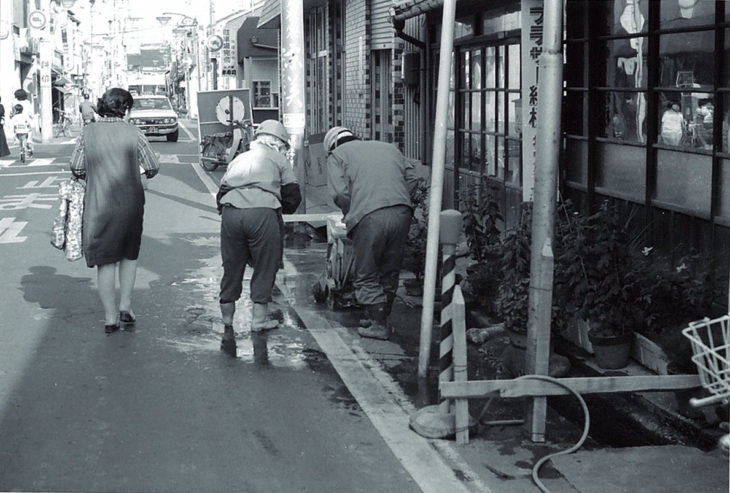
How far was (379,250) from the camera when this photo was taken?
836cm

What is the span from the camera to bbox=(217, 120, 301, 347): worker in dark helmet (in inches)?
328

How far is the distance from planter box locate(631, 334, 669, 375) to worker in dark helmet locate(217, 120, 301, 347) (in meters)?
2.91

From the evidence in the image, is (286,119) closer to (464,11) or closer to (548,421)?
(464,11)

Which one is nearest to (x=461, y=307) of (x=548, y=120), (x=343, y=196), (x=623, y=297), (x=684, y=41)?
(x=548, y=120)

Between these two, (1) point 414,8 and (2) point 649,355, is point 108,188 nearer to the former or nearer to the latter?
(2) point 649,355

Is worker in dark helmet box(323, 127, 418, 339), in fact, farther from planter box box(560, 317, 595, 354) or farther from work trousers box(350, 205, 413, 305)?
planter box box(560, 317, 595, 354)

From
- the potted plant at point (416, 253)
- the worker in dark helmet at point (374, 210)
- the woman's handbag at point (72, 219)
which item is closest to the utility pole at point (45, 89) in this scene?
the potted plant at point (416, 253)

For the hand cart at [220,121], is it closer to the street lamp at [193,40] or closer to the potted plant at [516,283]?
the potted plant at [516,283]

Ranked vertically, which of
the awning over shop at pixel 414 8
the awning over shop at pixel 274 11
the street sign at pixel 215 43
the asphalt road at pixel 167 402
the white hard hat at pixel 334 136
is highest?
the street sign at pixel 215 43

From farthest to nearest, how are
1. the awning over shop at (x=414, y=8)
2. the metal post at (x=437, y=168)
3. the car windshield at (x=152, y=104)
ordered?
the car windshield at (x=152, y=104) → the awning over shop at (x=414, y=8) → the metal post at (x=437, y=168)

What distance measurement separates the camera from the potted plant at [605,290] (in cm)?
692

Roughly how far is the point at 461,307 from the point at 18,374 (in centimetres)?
334

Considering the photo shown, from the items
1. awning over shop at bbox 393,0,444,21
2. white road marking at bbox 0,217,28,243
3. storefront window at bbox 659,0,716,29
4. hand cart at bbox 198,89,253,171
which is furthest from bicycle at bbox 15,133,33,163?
storefront window at bbox 659,0,716,29

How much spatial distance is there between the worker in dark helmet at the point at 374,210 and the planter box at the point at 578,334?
1490 millimetres
